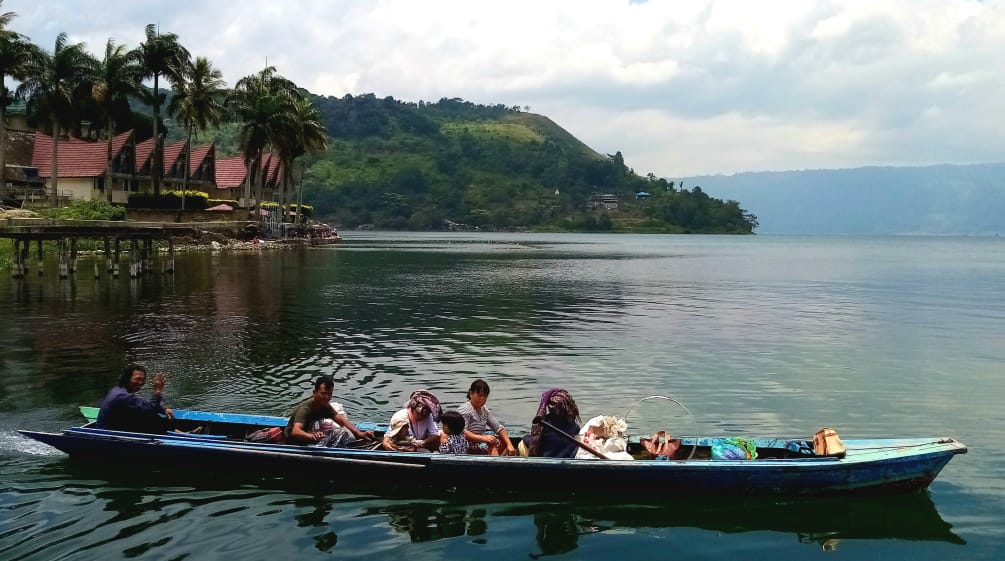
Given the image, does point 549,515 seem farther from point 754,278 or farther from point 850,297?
point 754,278

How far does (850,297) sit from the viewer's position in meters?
45.5

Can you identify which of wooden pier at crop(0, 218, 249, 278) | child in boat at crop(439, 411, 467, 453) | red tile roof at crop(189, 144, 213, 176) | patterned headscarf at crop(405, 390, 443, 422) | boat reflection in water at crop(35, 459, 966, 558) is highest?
red tile roof at crop(189, 144, 213, 176)

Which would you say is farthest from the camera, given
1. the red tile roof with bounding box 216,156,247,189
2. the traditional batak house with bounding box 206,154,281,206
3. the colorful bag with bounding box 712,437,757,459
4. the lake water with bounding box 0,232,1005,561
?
the red tile roof with bounding box 216,156,247,189

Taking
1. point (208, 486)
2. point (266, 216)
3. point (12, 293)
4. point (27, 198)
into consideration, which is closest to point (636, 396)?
point (208, 486)

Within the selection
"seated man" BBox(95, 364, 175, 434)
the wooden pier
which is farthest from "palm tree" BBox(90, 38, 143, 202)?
"seated man" BBox(95, 364, 175, 434)

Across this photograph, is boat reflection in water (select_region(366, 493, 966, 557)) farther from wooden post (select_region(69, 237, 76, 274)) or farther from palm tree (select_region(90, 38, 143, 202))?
palm tree (select_region(90, 38, 143, 202))

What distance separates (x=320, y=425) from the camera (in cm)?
1338

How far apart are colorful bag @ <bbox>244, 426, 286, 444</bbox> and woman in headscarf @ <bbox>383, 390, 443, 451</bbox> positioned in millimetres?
1783

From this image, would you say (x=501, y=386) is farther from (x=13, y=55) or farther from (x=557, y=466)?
(x=13, y=55)

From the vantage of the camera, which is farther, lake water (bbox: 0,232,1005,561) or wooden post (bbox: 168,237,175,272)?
wooden post (bbox: 168,237,175,272)

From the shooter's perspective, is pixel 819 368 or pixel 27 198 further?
pixel 27 198

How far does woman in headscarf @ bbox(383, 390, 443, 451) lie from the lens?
42.1 ft

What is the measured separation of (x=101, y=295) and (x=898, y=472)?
36.2 metres

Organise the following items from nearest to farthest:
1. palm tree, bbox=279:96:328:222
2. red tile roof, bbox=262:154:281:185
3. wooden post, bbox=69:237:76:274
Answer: wooden post, bbox=69:237:76:274 → palm tree, bbox=279:96:328:222 → red tile roof, bbox=262:154:281:185
